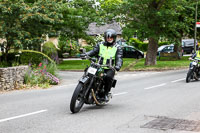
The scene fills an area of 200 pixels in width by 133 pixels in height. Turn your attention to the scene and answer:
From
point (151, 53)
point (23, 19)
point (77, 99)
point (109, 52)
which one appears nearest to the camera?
point (77, 99)

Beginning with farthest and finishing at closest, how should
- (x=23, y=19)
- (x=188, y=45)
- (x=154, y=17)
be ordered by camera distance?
(x=188, y=45) → (x=154, y=17) → (x=23, y=19)

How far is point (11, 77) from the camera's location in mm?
12383

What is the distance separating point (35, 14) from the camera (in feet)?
48.6

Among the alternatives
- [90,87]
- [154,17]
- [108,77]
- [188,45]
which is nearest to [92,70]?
[90,87]

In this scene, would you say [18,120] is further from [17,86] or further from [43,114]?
[17,86]

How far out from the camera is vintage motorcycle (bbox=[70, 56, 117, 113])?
6.96 meters

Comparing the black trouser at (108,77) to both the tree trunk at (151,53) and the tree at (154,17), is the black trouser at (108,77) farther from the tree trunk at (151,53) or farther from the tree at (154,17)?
the tree trunk at (151,53)

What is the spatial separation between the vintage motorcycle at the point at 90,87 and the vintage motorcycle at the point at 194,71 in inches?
287

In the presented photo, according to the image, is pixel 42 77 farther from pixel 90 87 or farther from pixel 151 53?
pixel 151 53

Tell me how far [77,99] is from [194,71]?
8826 mm

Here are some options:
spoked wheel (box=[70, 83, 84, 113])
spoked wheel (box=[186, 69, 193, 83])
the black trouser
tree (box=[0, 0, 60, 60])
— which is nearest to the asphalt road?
spoked wheel (box=[70, 83, 84, 113])

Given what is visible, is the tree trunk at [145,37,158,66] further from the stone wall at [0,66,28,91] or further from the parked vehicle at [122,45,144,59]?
the stone wall at [0,66,28,91]

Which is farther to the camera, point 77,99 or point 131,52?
point 131,52

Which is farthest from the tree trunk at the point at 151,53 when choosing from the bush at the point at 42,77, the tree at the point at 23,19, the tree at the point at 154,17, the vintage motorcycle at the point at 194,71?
the bush at the point at 42,77
